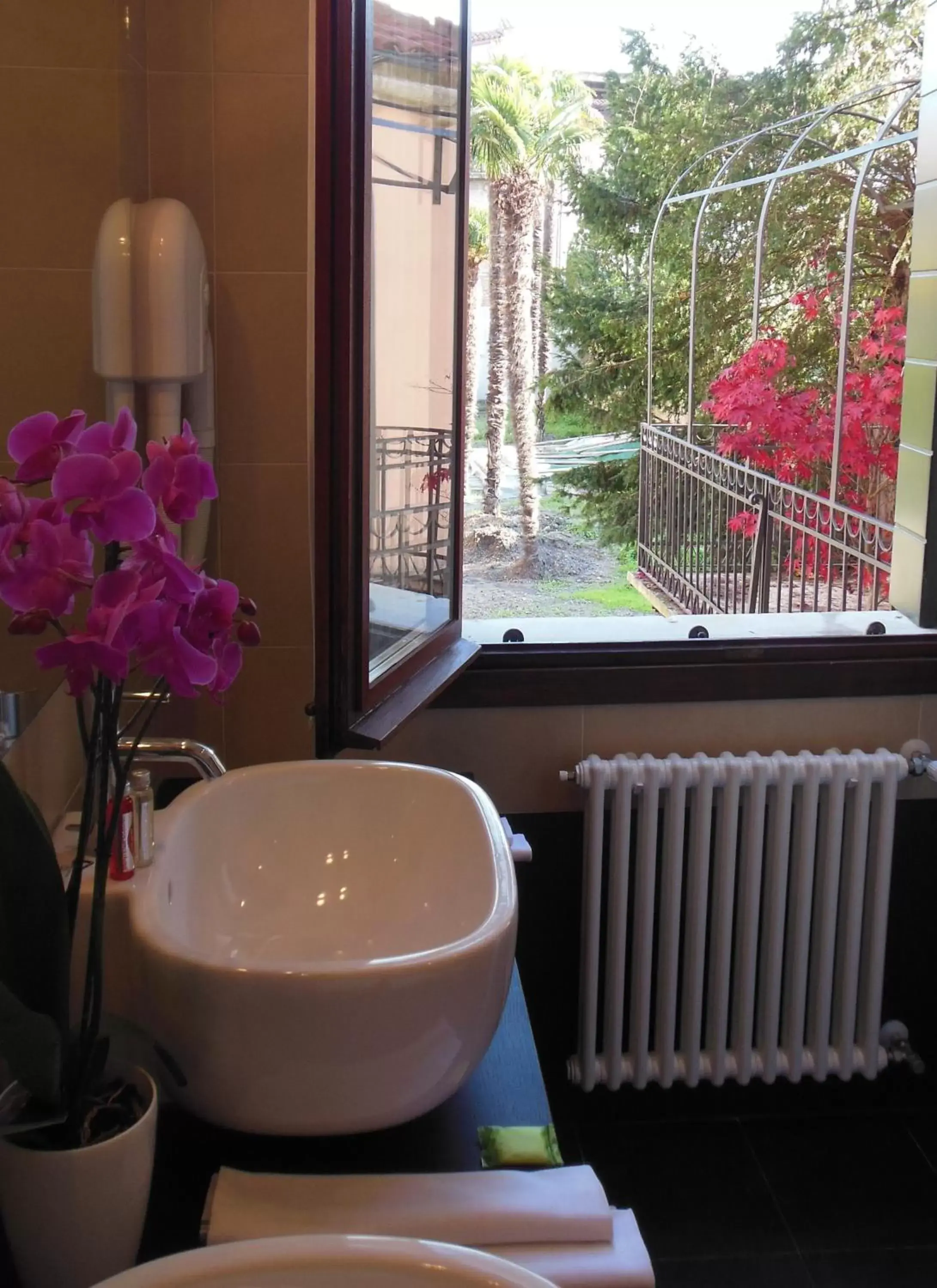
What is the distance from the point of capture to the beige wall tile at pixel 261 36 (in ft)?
5.80

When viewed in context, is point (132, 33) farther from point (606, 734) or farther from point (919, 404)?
point (919, 404)

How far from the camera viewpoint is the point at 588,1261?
3.01 feet

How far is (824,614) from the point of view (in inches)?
95.9

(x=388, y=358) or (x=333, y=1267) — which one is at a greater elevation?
(x=388, y=358)

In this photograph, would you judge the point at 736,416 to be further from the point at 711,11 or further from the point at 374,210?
the point at 374,210

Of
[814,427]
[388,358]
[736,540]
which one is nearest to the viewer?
[388,358]

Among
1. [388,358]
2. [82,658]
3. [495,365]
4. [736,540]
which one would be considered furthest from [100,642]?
[495,365]

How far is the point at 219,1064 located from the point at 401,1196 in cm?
17

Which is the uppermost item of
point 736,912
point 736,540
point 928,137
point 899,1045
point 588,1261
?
point 928,137

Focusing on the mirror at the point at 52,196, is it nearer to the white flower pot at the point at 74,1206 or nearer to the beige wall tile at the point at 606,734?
the white flower pot at the point at 74,1206

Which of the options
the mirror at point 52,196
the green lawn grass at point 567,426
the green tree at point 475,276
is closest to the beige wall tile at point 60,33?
the mirror at point 52,196

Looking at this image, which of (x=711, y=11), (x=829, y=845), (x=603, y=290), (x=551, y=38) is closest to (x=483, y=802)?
(x=829, y=845)

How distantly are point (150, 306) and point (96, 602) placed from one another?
0.93 meters

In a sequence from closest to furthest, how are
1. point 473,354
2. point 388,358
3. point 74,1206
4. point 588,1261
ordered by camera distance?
point 74,1206, point 588,1261, point 388,358, point 473,354
